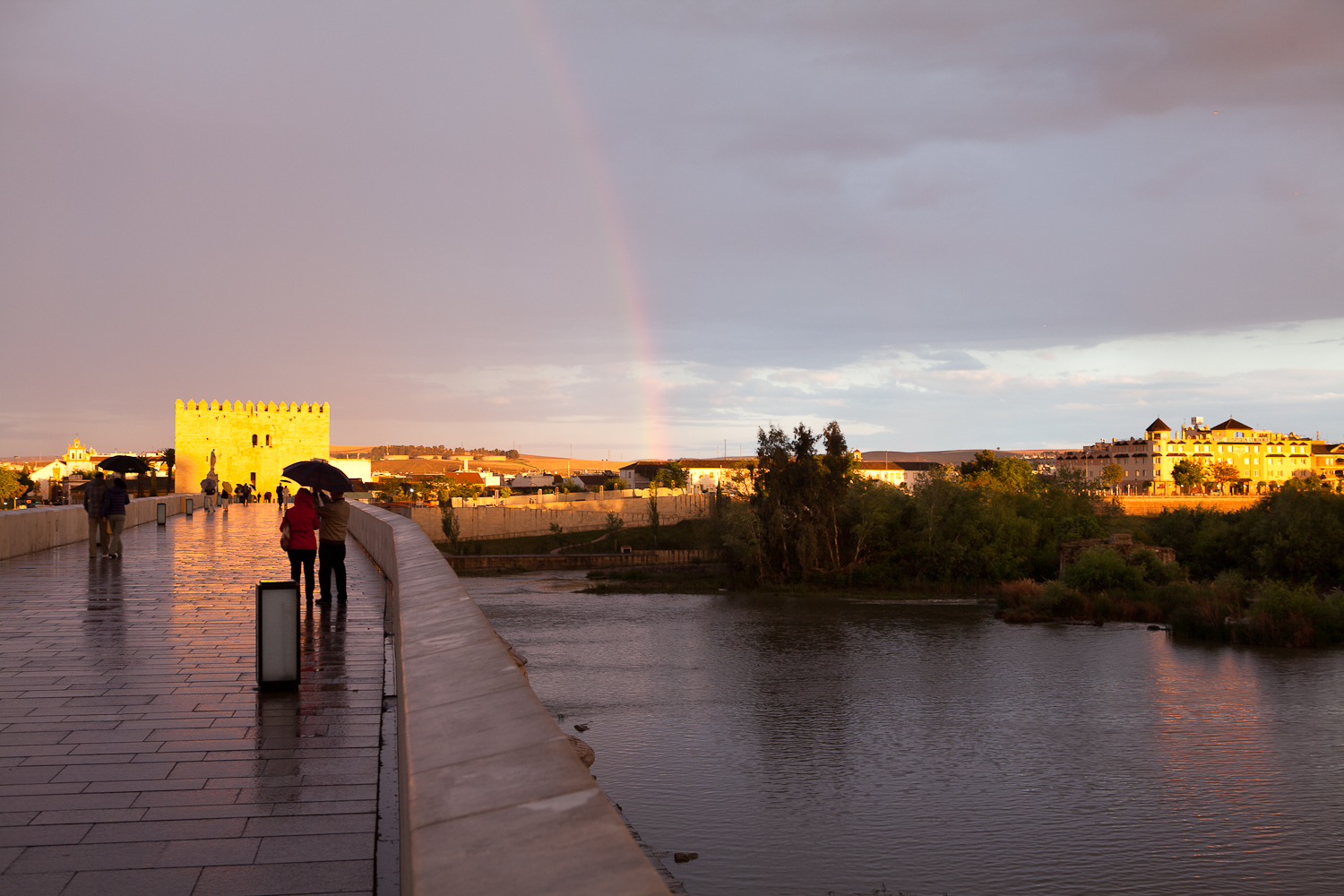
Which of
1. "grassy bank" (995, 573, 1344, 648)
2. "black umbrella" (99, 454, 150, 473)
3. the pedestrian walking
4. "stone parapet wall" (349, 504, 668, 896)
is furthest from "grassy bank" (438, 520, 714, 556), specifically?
"stone parapet wall" (349, 504, 668, 896)

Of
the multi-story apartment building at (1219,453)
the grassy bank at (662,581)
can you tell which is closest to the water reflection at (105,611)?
the grassy bank at (662,581)

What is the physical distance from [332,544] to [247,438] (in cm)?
5664

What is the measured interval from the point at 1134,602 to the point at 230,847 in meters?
41.0

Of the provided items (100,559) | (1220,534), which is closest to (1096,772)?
(100,559)

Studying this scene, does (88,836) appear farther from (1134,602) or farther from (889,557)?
(889,557)

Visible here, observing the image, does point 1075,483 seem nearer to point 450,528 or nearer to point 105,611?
point 450,528

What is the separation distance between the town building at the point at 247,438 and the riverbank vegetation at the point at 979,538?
2512 centimetres

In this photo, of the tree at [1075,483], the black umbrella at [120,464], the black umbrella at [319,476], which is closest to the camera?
the black umbrella at [319,476]

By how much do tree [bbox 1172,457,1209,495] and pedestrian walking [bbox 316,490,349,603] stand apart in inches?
4814

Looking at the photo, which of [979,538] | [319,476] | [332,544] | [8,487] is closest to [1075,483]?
[979,538]

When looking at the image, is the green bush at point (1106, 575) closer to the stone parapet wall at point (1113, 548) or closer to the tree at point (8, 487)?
the stone parapet wall at point (1113, 548)

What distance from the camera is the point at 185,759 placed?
4.16 meters

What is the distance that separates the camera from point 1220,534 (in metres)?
48.3

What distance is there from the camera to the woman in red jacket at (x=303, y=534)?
351 inches
